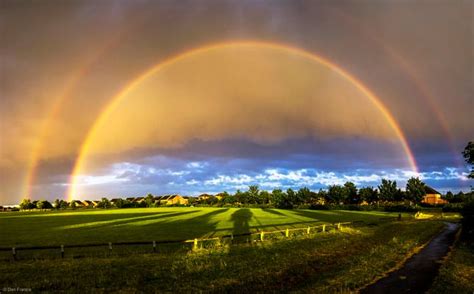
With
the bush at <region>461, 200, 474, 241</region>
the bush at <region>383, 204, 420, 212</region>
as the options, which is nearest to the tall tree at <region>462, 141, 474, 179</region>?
the bush at <region>461, 200, 474, 241</region>

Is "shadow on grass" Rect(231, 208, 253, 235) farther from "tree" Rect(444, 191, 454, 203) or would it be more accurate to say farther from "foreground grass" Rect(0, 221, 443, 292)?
"tree" Rect(444, 191, 454, 203)

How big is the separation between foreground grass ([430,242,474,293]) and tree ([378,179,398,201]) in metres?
178

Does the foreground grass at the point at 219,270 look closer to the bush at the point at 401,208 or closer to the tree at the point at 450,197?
the bush at the point at 401,208

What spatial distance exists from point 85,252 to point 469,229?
120 ft

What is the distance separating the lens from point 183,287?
674 inches

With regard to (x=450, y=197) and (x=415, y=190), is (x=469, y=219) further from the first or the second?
(x=450, y=197)

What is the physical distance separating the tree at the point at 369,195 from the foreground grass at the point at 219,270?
6850 inches

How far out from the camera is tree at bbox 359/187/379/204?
192375 mm

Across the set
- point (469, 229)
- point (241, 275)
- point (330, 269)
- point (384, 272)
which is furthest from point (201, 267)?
point (469, 229)

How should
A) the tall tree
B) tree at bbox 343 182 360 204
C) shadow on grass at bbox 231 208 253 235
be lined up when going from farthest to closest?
tree at bbox 343 182 360 204
shadow on grass at bbox 231 208 253 235
the tall tree

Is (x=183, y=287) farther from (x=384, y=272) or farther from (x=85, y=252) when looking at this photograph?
(x=85, y=252)

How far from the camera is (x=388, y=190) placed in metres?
193

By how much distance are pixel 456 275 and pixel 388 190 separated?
18973cm

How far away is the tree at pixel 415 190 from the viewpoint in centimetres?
18061
